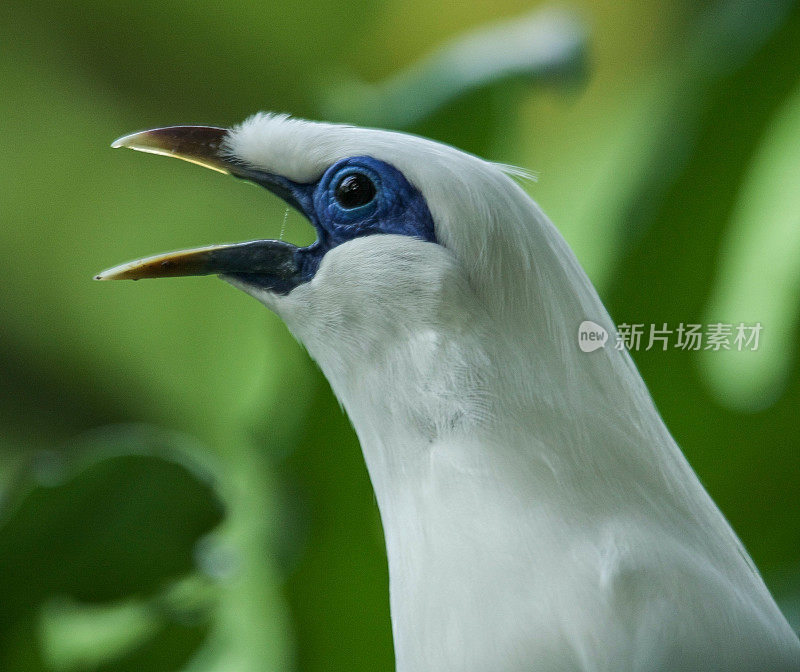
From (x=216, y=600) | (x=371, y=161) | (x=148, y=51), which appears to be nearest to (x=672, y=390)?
(x=371, y=161)

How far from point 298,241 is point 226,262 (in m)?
0.42

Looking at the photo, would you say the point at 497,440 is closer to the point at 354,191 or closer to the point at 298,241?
the point at 354,191

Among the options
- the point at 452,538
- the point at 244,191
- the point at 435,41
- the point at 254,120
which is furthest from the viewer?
the point at 244,191

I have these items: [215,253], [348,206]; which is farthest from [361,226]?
[215,253]

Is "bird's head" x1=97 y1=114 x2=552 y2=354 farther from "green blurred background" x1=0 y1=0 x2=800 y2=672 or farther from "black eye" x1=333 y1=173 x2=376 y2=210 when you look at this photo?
"green blurred background" x1=0 y1=0 x2=800 y2=672

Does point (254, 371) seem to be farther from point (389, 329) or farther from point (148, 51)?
point (389, 329)

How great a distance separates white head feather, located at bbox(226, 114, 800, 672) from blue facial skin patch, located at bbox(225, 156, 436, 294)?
0.01 meters

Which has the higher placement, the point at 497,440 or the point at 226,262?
the point at 226,262

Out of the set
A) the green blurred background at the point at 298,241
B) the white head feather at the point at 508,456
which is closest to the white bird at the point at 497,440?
the white head feather at the point at 508,456

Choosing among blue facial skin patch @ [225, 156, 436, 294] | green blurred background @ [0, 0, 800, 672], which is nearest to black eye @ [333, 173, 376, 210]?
Result: blue facial skin patch @ [225, 156, 436, 294]

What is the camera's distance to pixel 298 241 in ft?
3.58

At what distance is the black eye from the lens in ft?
2.11

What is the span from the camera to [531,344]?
619mm

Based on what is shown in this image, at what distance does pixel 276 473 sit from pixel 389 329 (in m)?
0.39
